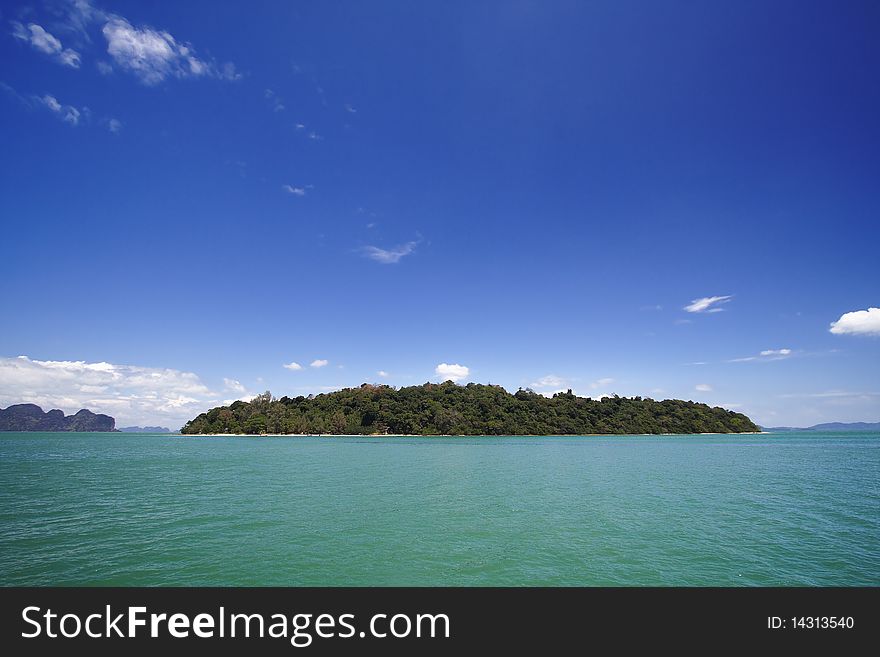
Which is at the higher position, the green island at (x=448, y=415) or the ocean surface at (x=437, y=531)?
the green island at (x=448, y=415)

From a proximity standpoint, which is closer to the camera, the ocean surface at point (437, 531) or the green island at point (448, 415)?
the ocean surface at point (437, 531)

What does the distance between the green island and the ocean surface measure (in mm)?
132552

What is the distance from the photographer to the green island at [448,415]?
6629 inches

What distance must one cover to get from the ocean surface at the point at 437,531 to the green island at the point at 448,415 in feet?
435

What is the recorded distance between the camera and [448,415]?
16675cm

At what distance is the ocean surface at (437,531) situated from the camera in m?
14.8

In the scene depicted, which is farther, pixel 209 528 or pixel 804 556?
pixel 209 528

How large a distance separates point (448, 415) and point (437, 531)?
487 ft
